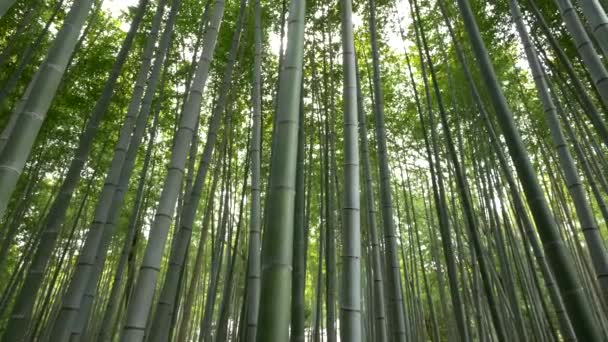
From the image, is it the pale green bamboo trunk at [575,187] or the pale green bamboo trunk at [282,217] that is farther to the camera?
the pale green bamboo trunk at [575,187]

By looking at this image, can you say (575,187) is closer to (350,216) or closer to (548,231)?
(548,231)

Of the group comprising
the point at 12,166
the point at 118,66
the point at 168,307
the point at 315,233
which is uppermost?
the point at 315,233

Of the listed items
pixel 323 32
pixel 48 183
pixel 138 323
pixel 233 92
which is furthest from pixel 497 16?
pixel 48 183

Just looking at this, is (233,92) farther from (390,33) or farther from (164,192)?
(164,192)

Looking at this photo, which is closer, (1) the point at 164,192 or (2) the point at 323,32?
(1) the point at 164,192

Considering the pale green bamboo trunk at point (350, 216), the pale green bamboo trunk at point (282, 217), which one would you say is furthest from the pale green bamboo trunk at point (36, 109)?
the pale green bamboo trunk at point (350, 216)

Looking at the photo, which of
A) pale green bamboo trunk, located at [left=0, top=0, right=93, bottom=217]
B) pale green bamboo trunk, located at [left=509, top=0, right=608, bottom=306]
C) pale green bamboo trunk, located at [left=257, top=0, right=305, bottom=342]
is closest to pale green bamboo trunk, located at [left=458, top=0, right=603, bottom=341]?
pale green bamboo trunk, located at [left=509, top=0, right=608, bottom=306]

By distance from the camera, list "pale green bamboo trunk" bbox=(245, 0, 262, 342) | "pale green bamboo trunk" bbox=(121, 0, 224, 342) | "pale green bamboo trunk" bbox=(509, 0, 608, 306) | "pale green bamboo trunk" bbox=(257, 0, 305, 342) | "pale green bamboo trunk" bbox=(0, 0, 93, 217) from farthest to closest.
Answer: "pale green bamboo trunk" bbox=(245, 0, 262, 342), "pale green bamboo trunk" bbox=(509, 0, 608, 306), "pale green bamboo trunk" bbox=(121, 0, 224, 342), "pale green bamboo trunk" bbox=(0, 0, 93, 217), "pale green bamboo trunk" bbox=(257, 0, 305, 342)

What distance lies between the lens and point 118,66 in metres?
2.79

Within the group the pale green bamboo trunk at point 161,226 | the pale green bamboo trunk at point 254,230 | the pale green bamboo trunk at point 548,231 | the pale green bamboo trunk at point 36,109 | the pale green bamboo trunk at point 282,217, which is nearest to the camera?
the pale green bamboo trunk at point 282,217

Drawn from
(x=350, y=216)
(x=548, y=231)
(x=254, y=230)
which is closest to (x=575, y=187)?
(x=548, y=231)

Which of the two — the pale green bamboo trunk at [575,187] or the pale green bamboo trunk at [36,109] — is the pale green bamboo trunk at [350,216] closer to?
the pale green bamboo trunk at [575,187]

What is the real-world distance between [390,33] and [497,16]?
127 cm

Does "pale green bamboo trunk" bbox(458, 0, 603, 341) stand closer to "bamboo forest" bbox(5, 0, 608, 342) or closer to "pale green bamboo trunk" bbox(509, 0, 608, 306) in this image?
"bamboo forest" bbox(5, 0, 608, 342)
